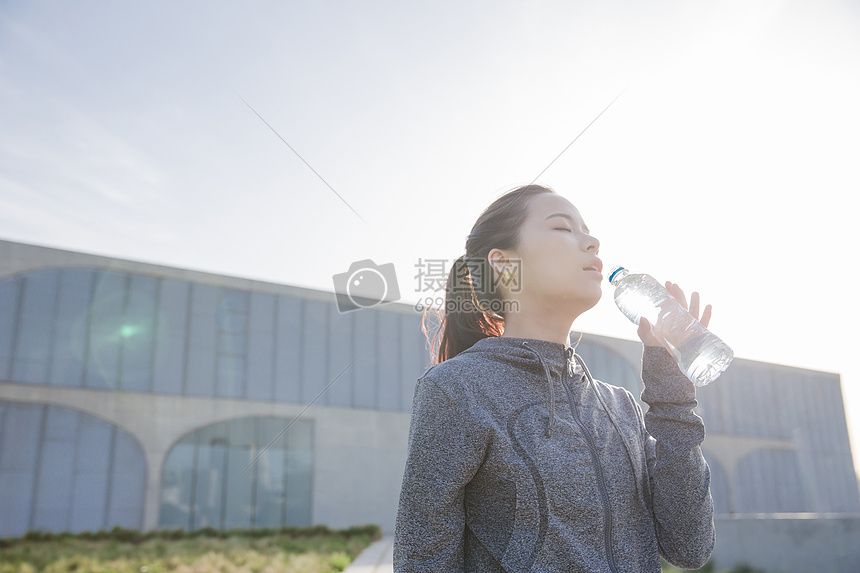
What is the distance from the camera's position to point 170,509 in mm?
14883

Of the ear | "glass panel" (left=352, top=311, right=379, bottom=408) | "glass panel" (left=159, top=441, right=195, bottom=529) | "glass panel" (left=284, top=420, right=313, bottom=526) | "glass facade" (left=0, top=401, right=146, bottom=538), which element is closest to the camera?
the ear

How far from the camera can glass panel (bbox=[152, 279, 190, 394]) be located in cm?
1570

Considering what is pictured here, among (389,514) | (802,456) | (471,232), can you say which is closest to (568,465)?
(471,232)

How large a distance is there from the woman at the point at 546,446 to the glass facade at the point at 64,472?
15.7 metres

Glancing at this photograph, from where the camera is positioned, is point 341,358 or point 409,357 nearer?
point 341,358

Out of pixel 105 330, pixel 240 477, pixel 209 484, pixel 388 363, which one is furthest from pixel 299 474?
pixel 105 330

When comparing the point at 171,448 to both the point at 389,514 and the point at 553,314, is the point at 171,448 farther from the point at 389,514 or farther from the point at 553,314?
the point at 553,314

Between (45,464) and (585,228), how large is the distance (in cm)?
1615

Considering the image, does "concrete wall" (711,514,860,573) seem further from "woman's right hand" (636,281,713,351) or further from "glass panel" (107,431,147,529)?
"glass panel" (107,431,147,529)

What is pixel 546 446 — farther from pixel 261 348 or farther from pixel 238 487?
pixel 261 348

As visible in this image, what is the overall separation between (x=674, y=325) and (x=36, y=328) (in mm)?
16579

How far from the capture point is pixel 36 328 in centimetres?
1455

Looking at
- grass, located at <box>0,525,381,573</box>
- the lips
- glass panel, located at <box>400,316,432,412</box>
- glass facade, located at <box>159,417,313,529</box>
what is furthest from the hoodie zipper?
glass panel, located at <box>400,316,432,412</box>

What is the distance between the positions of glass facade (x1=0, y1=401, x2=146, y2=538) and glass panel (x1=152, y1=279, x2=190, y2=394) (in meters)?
1.60
